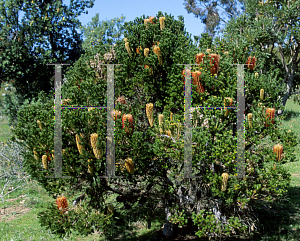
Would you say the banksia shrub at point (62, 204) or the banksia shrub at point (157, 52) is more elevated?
the banksia shrub at point (157, 52)

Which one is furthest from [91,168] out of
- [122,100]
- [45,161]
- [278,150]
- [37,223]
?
[37,223]

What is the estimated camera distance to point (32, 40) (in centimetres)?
1411

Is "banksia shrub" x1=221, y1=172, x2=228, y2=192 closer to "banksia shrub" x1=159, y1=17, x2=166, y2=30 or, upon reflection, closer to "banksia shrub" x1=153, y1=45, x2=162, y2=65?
"banksia shrub" x1=153, y1=45, x2=162, y2=65

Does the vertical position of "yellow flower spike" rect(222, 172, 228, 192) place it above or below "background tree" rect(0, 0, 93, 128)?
below

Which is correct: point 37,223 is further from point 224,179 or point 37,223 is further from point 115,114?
point 224,179

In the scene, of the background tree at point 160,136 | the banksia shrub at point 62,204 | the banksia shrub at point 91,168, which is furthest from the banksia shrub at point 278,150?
the banksia shrub at point 62,204

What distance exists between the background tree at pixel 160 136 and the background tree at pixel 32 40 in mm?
9828

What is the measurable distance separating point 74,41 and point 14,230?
35.5ft

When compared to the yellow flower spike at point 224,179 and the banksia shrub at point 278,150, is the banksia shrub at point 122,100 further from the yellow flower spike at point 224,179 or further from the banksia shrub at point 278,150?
the banksia shrub at point 278,150

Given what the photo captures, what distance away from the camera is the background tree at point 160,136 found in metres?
4.09

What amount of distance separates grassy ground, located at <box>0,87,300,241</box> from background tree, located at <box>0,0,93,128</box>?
20.4 ft

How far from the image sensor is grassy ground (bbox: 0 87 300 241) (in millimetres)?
6420

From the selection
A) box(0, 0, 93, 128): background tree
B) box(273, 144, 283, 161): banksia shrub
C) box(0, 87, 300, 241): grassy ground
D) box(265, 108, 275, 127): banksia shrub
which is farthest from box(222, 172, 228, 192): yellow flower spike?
box(0, 0, 93, 128): background tree

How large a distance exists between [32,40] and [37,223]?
9247 millimetres
